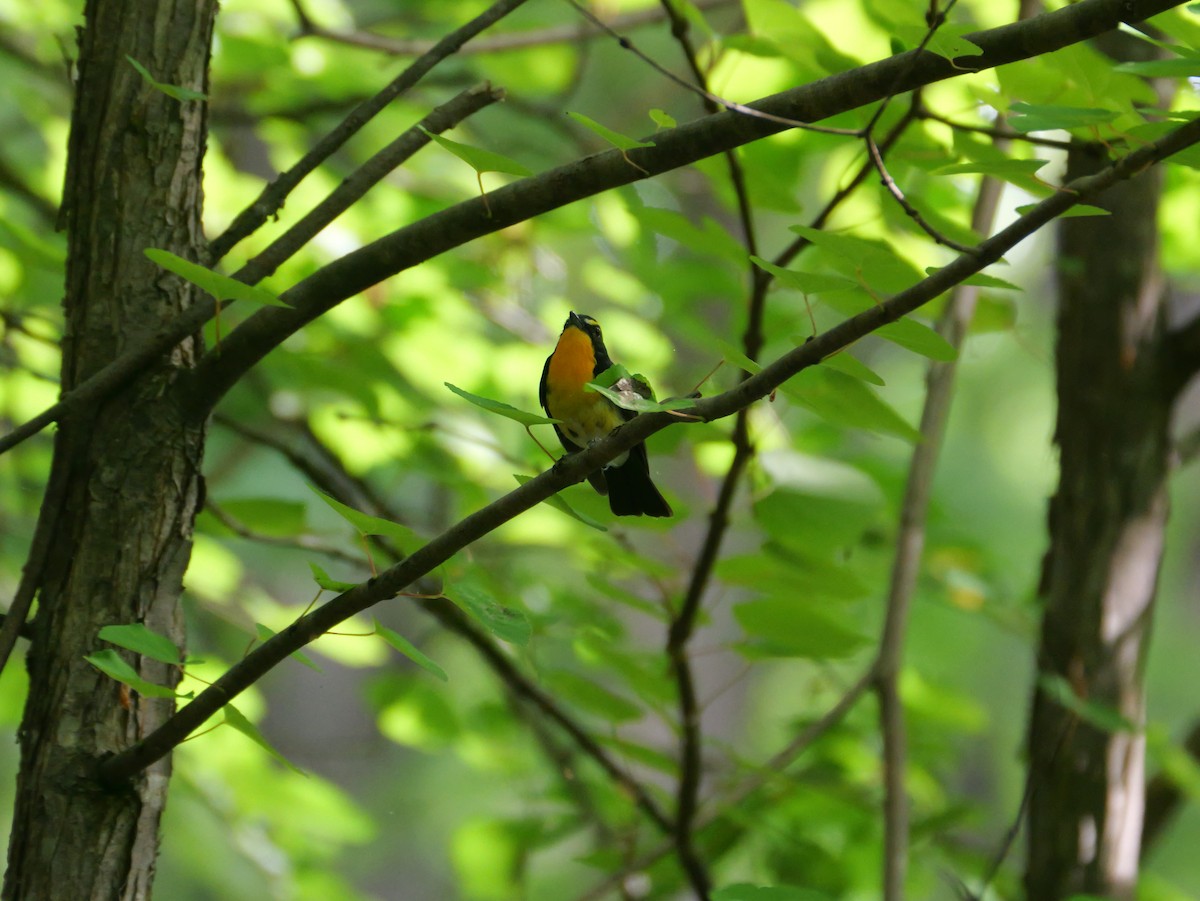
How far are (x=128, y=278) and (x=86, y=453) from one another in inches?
9.7

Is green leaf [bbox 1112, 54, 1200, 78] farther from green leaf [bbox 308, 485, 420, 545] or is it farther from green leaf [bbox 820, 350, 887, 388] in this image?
green leaf [bbox 308, 485, 420, 545]

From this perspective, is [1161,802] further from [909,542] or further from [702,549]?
[702,549]

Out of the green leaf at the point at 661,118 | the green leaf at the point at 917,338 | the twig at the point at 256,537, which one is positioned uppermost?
the twig at the point at 256,537

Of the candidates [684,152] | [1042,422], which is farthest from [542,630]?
[1042,422]

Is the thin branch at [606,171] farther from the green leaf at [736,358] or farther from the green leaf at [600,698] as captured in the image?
the green leaf at [600,698]

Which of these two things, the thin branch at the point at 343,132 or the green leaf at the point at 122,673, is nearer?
the green leaf at the point at 122,673

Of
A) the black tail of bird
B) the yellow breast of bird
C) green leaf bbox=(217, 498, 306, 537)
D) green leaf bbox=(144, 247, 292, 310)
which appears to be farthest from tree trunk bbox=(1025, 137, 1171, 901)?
green leaf bbox=(144, 247, 292, 310)

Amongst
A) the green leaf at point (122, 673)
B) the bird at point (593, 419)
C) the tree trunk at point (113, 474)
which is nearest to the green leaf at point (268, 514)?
the bird at point (593, 419)

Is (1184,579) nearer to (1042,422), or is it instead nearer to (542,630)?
(1042,422)

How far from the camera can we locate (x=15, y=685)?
10.9 feet

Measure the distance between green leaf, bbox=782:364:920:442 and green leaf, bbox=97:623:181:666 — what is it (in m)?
0.81

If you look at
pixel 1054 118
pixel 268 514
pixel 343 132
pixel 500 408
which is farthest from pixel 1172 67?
pixel 268 514

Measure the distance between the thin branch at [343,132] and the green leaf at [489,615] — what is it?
2.19 feet

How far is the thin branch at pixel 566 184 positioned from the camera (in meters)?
1.09
